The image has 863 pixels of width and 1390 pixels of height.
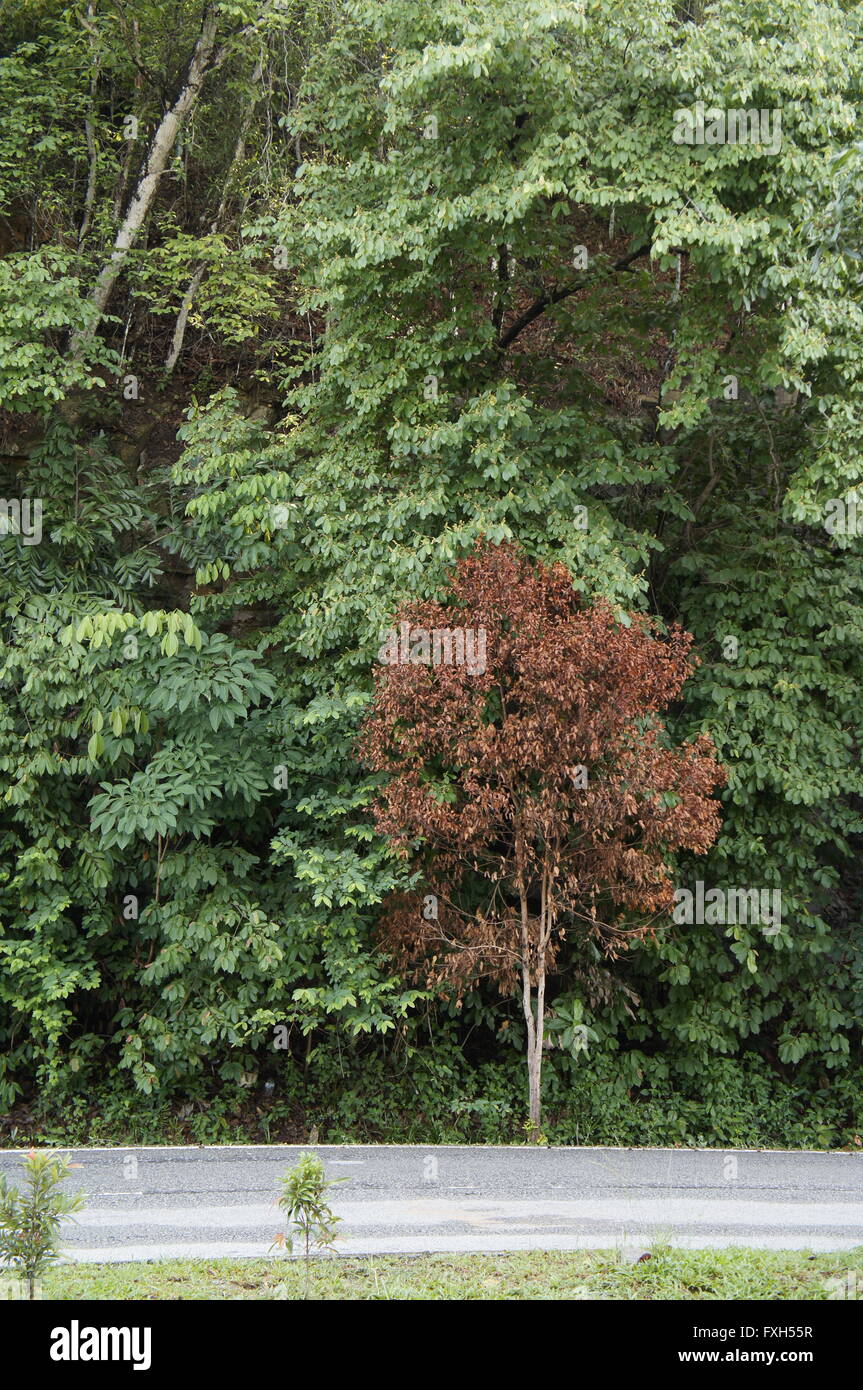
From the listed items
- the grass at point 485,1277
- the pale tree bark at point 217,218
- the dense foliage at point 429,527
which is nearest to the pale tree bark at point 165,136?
the dense foliage at point 429,527

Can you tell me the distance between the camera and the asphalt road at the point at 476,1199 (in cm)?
658

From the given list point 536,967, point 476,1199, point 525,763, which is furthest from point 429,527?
point 476,1199

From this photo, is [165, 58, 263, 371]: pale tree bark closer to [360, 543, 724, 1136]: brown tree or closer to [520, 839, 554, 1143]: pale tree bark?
[360, 543, 724, 1136]: brown tree

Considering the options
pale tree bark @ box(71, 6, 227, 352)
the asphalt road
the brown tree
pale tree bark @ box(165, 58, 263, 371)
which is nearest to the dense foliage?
pale tree bark @ box(71, 6, 227, 352)

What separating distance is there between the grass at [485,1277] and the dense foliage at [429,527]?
171 inches

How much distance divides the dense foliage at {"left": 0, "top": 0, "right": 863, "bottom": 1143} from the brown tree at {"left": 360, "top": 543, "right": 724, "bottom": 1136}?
0.44m

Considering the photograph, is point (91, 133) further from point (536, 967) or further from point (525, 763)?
point (536, 967)

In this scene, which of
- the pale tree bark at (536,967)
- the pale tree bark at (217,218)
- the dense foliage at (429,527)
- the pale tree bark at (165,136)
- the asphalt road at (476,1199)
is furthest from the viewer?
the pale tree bark at (217,218)

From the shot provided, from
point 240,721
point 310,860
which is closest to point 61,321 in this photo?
point 240,721

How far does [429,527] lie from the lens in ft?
35.7

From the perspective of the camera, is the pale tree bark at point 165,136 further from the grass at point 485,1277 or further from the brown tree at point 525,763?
the grass at point 485,1277

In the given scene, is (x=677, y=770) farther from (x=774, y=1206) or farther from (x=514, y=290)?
(x=514, y=290)

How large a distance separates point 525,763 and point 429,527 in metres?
2.63

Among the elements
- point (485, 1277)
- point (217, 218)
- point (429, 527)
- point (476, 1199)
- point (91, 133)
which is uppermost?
point (91, 133)
